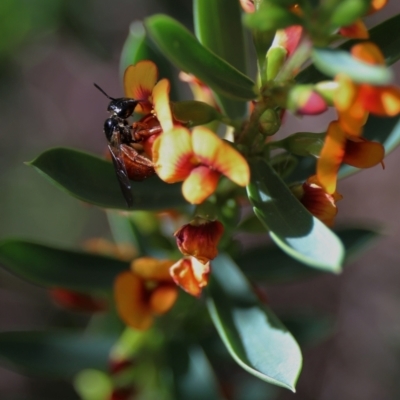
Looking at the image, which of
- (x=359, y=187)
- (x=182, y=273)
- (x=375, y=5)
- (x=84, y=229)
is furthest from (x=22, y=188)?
(x=375, y=5)

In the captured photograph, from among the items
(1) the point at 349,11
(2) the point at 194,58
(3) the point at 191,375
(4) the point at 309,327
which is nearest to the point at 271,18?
(1) the point at 349,11

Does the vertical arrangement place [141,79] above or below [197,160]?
above

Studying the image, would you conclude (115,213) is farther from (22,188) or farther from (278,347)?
(22,188)

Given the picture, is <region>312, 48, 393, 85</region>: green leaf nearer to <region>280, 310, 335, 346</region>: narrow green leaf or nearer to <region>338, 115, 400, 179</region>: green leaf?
<region>338, 115, 400, 179</region>: green leaf

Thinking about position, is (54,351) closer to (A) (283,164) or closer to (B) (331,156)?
(A) (283,164)

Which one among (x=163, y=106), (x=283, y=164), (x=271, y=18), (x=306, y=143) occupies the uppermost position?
(x=271, y=18)
